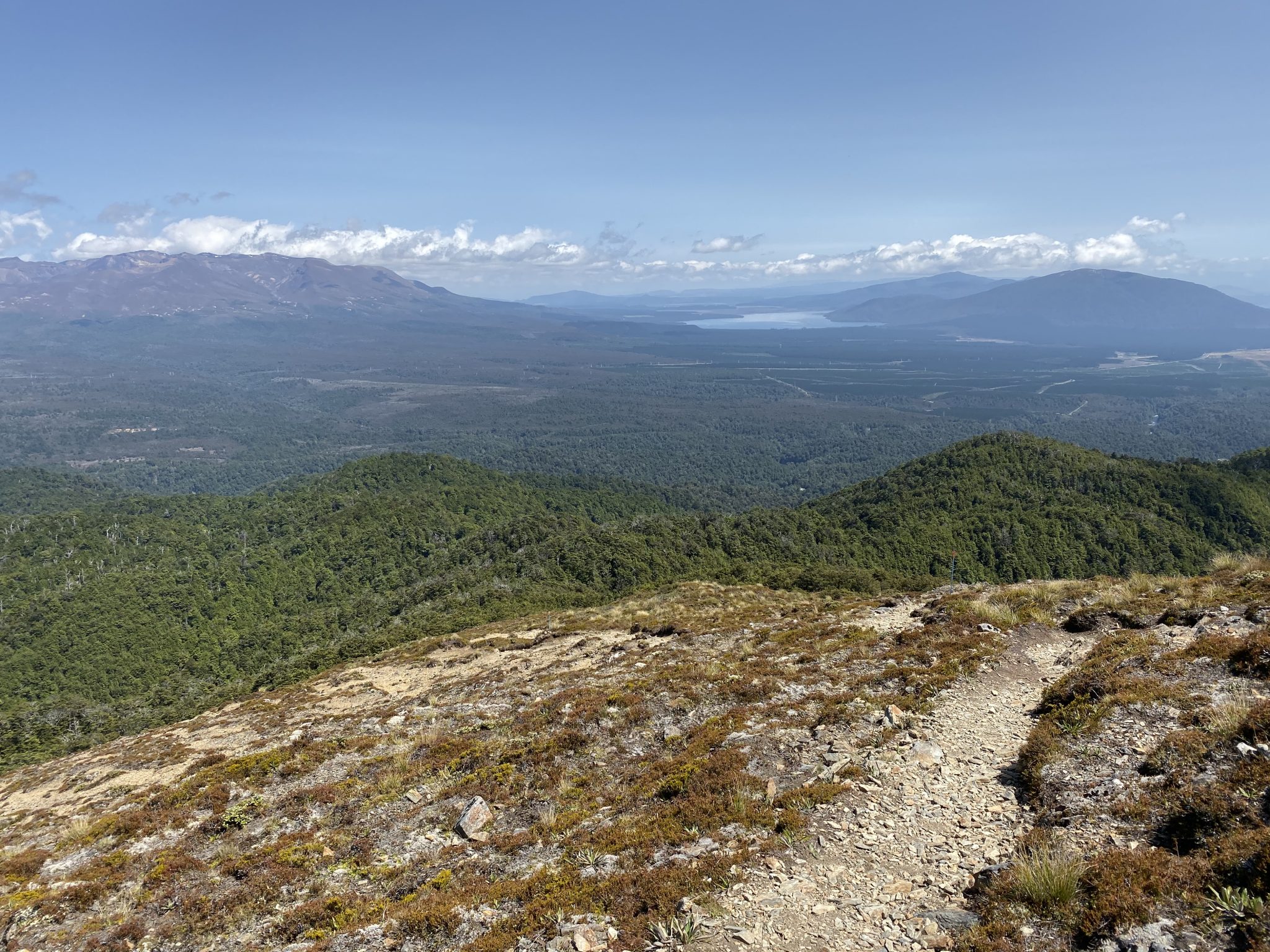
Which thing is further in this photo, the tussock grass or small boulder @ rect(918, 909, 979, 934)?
the tussock grass

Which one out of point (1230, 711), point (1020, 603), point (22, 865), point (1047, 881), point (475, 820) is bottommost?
point (22, 865)

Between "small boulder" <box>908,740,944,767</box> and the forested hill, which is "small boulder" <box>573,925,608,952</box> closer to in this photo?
"small boulder" <box>908,740,944,767</box>

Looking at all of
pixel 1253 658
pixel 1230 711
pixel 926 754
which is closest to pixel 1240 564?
pixel 1253 658

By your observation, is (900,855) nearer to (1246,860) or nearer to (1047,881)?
(1047,881)

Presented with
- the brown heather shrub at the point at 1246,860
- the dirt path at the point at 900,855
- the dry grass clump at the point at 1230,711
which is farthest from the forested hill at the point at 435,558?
the brown heather shrub at the point at 1246,860

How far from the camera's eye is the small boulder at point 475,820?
13.9 m

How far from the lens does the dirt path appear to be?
8555 millimetres

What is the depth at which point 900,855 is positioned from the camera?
10.1 meters

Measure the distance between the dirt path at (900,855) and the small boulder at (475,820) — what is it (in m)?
6.76

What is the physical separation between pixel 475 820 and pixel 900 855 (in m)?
9.14

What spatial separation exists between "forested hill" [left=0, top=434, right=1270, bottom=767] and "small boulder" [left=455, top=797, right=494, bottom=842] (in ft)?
131

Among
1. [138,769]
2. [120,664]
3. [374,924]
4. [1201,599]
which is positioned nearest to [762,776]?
[374,924]

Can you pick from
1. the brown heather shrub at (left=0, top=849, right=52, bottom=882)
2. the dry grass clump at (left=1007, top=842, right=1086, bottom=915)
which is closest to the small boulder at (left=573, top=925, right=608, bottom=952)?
the dry grass clump at (left=1007, top=842, right=1086, bottom=915)

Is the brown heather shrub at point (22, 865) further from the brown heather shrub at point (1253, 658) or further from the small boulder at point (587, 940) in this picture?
the brown heather shrub at point (1253, 658)
